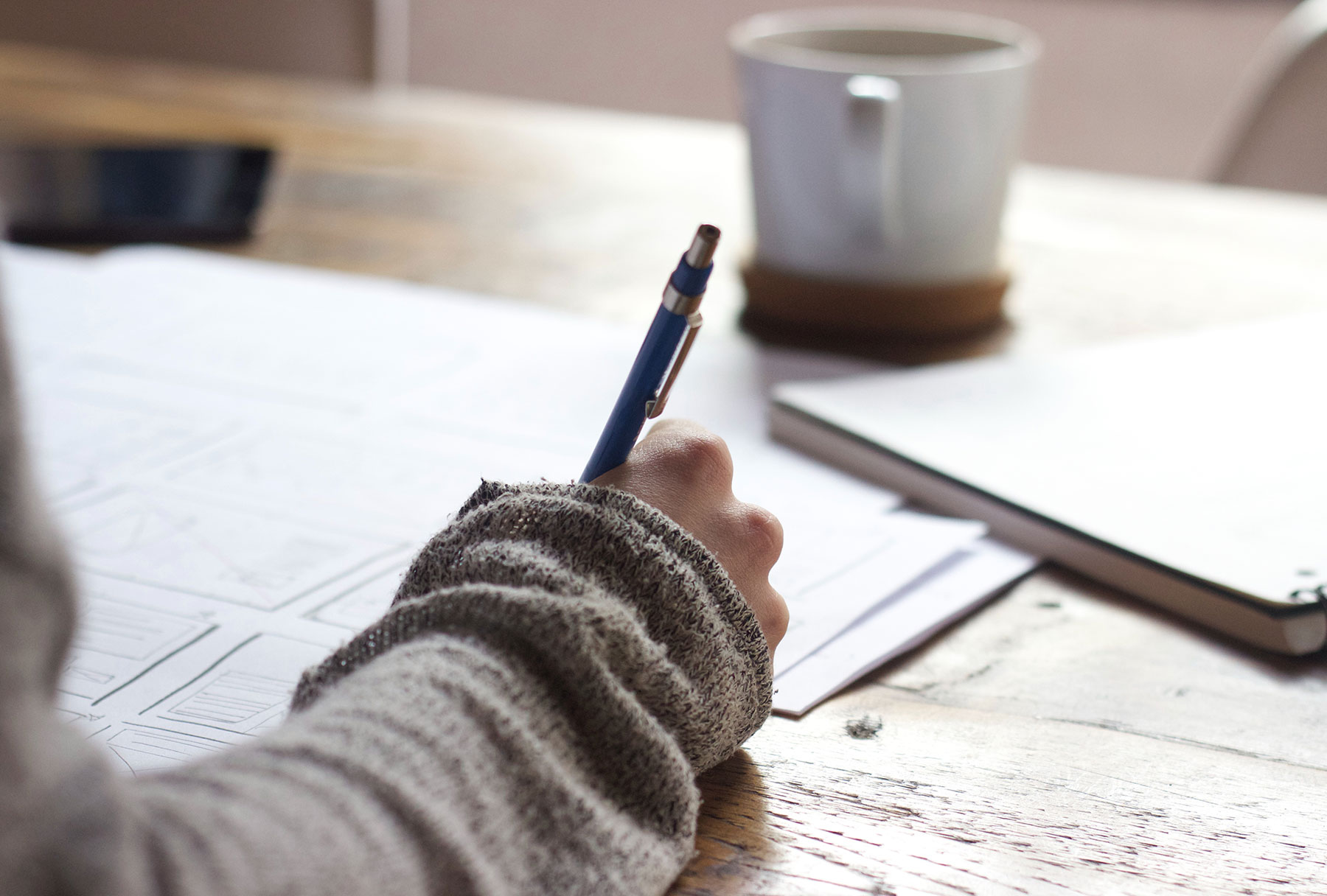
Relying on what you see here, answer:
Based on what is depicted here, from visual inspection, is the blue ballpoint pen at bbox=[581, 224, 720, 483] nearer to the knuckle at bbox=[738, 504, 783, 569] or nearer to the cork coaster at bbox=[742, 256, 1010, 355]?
the knuckle at bbox=[738, 504, 783, 569]

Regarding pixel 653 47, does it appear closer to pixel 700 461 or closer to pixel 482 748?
pixel 700 461

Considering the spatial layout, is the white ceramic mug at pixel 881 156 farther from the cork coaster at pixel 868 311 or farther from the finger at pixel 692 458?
the finger at pixel 692 458

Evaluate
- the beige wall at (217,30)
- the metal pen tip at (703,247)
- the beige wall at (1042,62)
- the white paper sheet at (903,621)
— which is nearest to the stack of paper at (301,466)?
the white paper sheet at (903,621)

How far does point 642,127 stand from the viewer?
1210 mm

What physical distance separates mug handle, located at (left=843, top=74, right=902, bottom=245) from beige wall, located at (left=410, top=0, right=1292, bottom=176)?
1.52 meters

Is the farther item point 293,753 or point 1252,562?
point 1252,562

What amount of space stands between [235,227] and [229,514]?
1.46ft

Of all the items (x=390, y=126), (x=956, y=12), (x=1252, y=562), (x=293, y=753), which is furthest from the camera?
(x=956, y=12)

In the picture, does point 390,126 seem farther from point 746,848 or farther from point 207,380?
point 746,848

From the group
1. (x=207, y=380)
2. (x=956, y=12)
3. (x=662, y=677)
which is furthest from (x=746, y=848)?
(x=956, y=12)

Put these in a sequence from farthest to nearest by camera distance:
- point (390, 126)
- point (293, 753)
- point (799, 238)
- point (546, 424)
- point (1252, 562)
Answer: point (390, 126), point (799, 238), point (546, 424), point (1252, 562), point (293, 753)

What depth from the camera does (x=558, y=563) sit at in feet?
0.99

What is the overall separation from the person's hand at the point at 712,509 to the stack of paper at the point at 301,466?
0.11ft

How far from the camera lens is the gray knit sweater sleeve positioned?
8.2 inches
